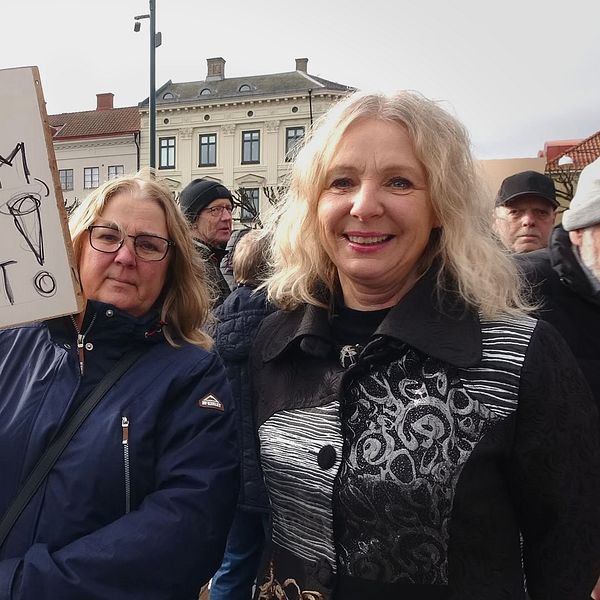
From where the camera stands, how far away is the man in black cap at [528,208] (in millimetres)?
3656

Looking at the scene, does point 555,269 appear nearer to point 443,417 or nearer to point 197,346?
point 443,417

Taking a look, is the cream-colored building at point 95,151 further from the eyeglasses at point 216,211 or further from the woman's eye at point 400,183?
the woman's eye at point 400,183

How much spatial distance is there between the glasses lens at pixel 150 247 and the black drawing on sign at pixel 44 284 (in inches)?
11.9

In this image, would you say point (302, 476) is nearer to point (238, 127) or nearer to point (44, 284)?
point (44, 284)

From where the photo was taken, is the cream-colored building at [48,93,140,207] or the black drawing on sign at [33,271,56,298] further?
the cream-colored building at [48,93,140,207]

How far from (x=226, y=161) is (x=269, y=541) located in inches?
1326

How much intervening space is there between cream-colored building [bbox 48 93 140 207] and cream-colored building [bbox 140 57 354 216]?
0.92 metres

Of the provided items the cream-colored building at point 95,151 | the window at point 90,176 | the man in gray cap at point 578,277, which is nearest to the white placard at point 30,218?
the man in gray cap at point 578,277

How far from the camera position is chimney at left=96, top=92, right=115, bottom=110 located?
130ft

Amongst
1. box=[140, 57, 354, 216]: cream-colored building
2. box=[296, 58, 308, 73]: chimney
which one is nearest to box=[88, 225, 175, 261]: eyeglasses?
box=[140, 57, 354, 216]: cream-colored building

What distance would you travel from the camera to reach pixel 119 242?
6.03ft

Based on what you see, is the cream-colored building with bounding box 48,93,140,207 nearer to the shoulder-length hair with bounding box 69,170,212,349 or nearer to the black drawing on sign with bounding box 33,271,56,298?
the shoulder-length hair with bounding box 69,170,212,349

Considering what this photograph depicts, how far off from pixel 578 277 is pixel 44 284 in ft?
5.71

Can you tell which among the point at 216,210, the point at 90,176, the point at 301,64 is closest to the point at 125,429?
the point at 216,210
